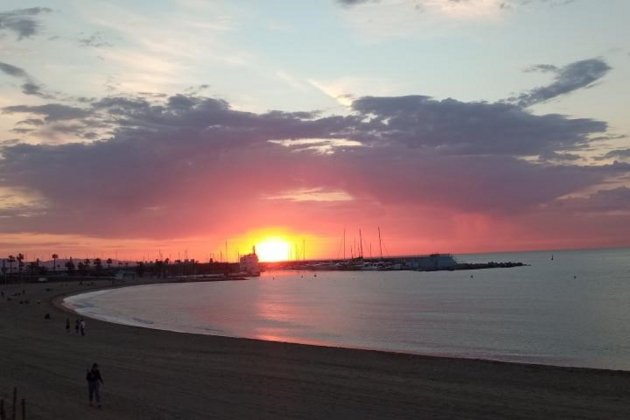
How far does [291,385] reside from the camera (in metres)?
24.7

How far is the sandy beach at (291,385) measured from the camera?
19922 millimetres

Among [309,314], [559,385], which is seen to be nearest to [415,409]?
[559,385]

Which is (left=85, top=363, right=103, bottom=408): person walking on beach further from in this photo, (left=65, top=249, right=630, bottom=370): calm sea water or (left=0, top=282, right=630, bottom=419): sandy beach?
(left=65, top=249, right=630, bottom=370): calm sea water

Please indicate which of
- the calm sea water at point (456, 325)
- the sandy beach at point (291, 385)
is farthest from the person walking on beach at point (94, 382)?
the calm sea water at point (456, 325)

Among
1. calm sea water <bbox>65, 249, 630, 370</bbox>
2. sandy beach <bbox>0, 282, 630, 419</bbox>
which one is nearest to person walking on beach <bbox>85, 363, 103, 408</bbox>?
sandy beach <bbox>0, 282, 630, 419</bbox>

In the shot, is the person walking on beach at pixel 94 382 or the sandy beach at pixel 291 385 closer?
the sandy beach at pixel 291 385

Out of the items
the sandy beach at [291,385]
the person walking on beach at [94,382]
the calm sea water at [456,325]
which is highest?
the person walking on beach at [94,382]

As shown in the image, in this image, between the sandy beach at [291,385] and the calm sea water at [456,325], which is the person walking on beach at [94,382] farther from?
the calm sea water at [456,325]

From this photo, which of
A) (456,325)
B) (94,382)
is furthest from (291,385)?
(456,325)

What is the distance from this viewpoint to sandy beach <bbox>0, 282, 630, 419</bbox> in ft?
65.4

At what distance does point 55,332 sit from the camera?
4619cm

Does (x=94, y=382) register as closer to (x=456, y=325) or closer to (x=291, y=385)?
(x=291, y=385)

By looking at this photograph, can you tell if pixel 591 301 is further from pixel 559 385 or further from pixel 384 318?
pixel 559 385

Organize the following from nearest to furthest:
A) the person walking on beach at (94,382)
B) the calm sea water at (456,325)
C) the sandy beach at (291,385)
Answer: the sandy beach at (291,385) → the person walking on beach at (94,382) → the calm sea water at (456,325)
